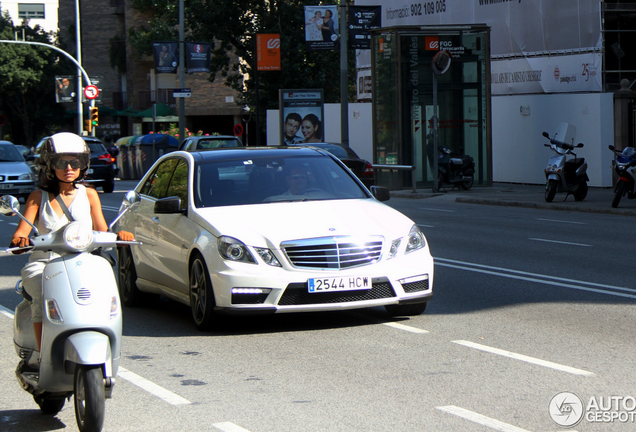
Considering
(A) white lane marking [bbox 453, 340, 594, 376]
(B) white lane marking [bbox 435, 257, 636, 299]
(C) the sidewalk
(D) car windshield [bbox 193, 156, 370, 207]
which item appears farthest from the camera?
(C) the sidewalk

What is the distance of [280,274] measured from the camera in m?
7.91

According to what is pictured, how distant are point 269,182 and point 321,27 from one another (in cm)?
2580

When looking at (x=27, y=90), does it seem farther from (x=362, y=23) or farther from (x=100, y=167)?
(x=362, y=23)

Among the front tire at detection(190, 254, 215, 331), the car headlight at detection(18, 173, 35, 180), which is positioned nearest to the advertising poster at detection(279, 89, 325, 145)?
the car headlight at detection(18, 173, 35, 180)

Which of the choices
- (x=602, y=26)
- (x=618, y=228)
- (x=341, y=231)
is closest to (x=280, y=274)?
(x=341, y=231)

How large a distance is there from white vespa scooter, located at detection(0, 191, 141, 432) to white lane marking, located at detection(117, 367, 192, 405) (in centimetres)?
86

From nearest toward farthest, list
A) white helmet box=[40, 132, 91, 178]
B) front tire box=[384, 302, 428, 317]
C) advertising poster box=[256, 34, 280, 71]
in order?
white helmet box=[40, 132, 91, 178] < front tire box=[384, 302, 428, 317] < advertising poster box=[256, 34, 280, 71]

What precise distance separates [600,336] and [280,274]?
8.10 ft

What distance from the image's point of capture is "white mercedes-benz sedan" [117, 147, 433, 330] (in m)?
7.95

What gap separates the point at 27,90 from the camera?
71.1 meters

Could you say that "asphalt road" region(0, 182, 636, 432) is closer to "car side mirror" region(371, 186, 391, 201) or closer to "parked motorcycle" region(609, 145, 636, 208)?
"car side mirror" region(371, 186, 391, 201)

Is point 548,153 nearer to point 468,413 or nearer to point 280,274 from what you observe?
point 280,274

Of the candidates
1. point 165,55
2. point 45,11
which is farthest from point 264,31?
point 45,11

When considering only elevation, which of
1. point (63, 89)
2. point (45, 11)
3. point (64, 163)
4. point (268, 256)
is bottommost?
point (268, 256)
